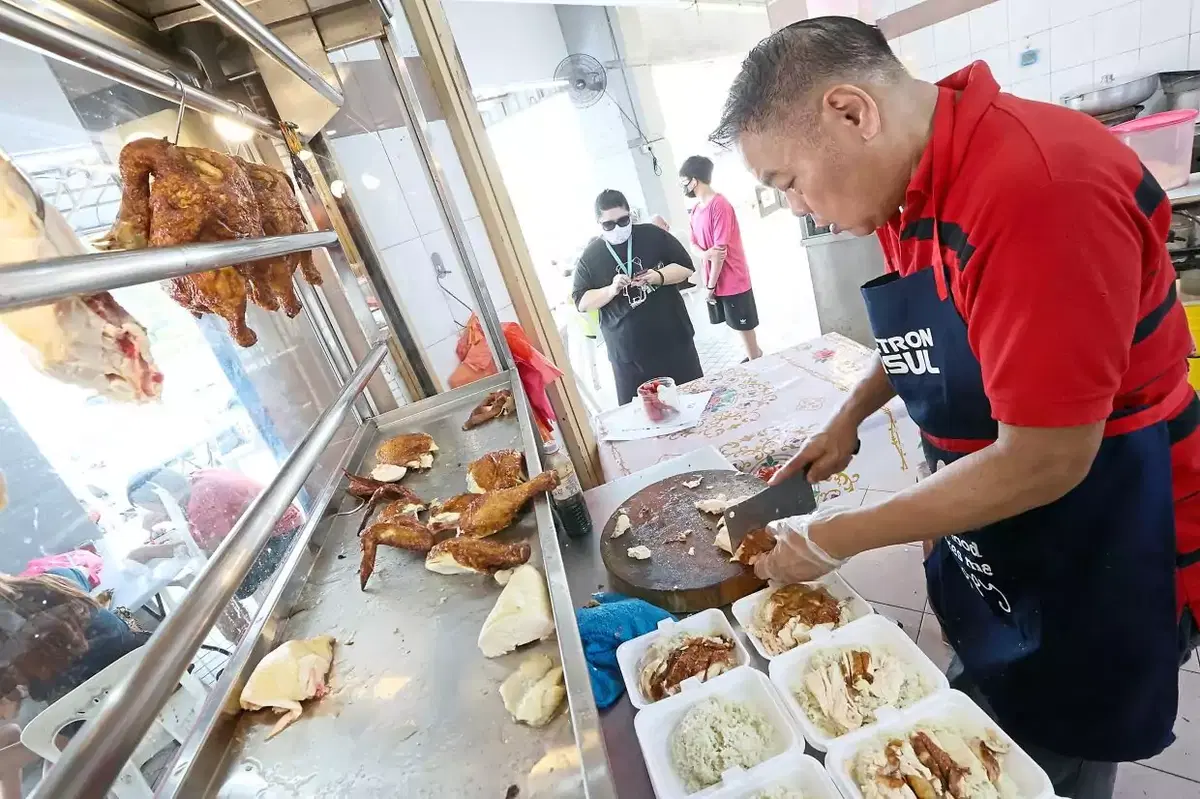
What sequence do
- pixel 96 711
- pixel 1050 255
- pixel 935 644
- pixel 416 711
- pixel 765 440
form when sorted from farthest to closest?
pixel 765 440 → pixel 935 644 → pixel 416 711 → pixel 1050 255 → pixel 96 711

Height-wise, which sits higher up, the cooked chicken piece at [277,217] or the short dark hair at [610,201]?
the cooked chicken piece at [277,217]

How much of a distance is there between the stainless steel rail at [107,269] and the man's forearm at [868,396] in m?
1.55

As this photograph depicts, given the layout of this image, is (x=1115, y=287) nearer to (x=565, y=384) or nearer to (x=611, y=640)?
(x=611, y=640)

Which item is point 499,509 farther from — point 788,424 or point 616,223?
point 616,223

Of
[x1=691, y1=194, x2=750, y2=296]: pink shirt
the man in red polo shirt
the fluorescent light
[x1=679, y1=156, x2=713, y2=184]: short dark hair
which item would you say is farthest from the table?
[x1=679, y1=156, x2=713, y2=184]: short dark hair

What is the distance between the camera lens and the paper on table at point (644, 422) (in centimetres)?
266

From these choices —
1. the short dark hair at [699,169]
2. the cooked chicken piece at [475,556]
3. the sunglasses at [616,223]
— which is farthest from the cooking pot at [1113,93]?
the cooked chicken piece at [475,556]

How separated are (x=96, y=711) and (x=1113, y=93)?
581 cm

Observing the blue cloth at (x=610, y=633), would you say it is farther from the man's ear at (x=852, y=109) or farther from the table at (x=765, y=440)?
the man's ear at (x=852, y=109)

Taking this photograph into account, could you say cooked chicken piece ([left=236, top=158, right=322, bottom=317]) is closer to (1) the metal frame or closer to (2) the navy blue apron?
(1) the metal frame

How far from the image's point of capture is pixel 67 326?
973mm

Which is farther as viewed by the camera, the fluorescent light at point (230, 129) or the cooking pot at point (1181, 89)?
the cooking pot at point (1181, 89)

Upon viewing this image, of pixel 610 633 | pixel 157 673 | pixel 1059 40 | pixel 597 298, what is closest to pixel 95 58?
pixel 157 673

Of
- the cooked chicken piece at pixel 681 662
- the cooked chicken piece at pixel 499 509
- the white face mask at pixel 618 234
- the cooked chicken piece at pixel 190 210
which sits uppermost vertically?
the cooked chicken piece at pixel 190 210
